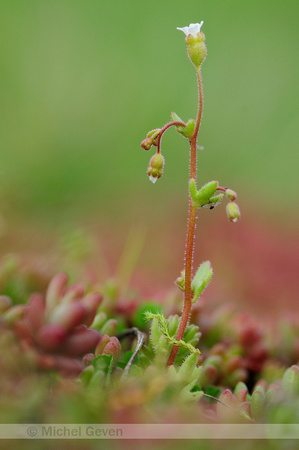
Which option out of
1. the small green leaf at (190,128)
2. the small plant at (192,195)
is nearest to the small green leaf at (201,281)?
the small plant at (192,195)

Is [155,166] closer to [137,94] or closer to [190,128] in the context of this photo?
[190,128]

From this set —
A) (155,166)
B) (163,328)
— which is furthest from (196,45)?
(163,328)

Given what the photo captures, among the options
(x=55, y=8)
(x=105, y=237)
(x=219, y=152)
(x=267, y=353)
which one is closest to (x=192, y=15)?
(x=55, y=8)

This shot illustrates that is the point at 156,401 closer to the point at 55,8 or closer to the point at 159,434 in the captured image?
the point at 159,434

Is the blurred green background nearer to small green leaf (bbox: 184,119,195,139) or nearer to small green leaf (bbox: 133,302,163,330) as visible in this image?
small green leaf (bbox: 133,302,163,330)

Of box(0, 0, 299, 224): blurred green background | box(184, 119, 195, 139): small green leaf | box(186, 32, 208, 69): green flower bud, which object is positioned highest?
box(0, 0, 299, 224): blurred green background

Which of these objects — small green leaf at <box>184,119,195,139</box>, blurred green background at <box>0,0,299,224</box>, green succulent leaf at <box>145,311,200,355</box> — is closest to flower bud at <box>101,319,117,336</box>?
green succulent leaf at <box>145,311,200,355</box>
